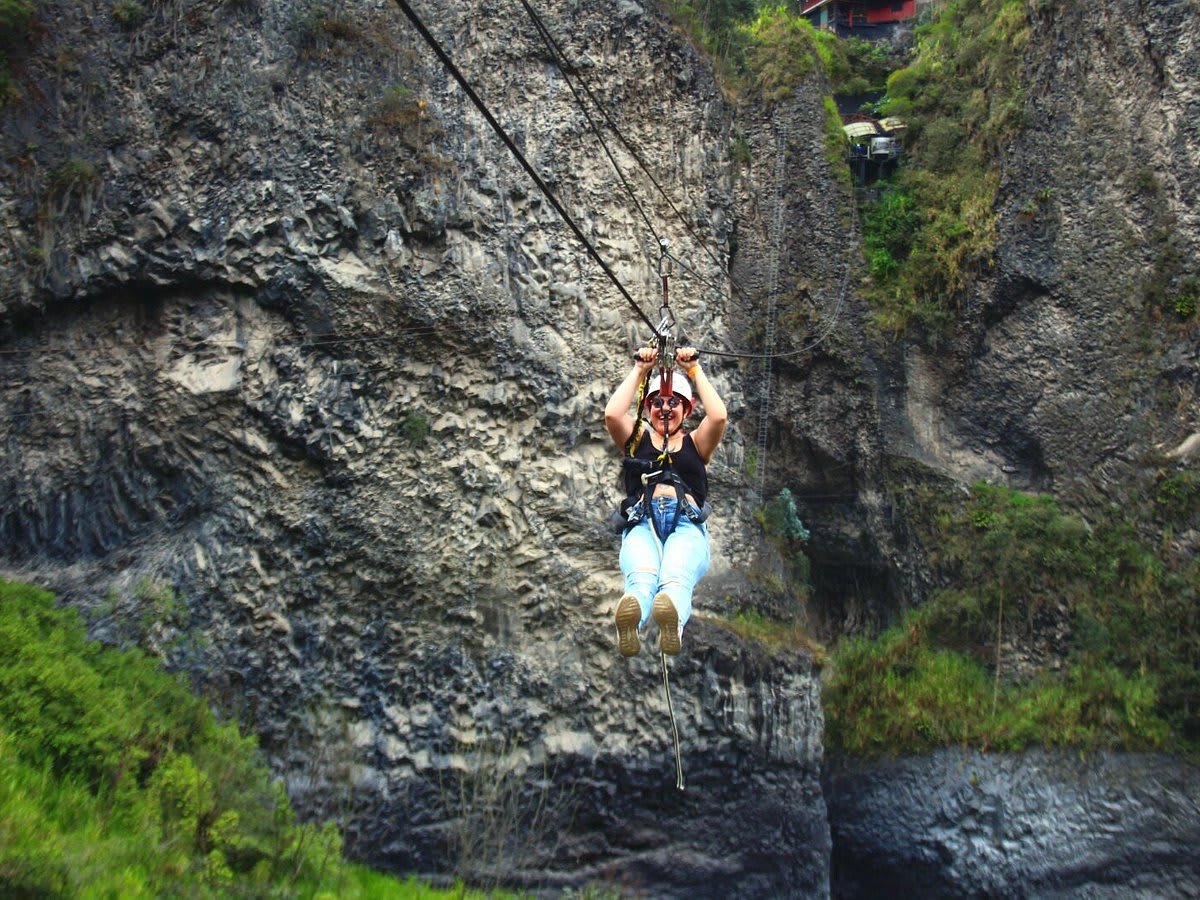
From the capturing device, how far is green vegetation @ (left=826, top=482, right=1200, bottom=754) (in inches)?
594

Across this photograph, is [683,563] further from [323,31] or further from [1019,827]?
[323,31]

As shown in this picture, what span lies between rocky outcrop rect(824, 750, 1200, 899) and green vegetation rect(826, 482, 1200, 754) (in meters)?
0.32

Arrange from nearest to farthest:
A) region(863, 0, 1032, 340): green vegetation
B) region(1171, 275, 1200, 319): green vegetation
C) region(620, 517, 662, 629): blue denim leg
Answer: region(620, 517, 662, 629): blue denim leg, region(1171, 275, 1200, 319): green vegetation, region(863, 0, 1032, 340): green vegetation

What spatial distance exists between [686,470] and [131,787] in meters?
5.68

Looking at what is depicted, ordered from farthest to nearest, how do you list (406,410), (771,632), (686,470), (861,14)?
(861,14) → (771,632) → (406,410) → (686,470)

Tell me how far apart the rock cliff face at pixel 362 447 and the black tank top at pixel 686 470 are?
17.7 feet

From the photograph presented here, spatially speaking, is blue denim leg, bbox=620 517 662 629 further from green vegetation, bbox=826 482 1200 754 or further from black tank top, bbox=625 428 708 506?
green vegetation, bbox=826 482 1200 754

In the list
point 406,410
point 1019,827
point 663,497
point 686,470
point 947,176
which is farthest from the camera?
point 947,176

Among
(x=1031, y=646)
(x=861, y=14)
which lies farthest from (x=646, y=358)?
(x=861, y=14)

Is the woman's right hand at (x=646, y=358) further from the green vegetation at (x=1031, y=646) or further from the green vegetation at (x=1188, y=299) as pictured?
the green vegetation at (x=1188, y=299)

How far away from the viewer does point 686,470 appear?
7.97 meters

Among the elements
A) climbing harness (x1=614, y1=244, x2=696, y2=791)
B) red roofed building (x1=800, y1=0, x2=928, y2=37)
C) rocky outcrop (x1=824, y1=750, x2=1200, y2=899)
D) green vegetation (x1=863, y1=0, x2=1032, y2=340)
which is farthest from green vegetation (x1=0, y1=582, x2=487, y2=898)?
red roofed building (x1=800, y1=0, x2=928, y2=37)

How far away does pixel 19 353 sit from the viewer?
12906 millimetres

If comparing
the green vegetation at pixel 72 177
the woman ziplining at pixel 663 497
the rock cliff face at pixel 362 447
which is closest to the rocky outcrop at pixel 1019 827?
the rock cliff face at pixel 362 447
